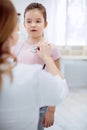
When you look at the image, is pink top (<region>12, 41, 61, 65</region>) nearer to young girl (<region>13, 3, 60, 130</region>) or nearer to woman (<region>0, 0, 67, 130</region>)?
young girl (<region>13, 3, 60, 130</region>)

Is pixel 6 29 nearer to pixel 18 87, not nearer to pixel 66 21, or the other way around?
pixel 18 87

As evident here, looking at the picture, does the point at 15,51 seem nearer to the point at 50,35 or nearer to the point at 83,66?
the point at 50,35

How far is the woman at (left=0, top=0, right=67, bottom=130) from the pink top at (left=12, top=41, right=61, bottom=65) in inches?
13.9

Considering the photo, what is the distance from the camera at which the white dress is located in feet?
2.31

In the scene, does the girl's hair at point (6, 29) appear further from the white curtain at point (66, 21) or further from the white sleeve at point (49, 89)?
the white curtain at point (66, 21)

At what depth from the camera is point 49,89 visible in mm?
751

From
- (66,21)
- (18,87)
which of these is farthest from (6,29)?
(66,21)

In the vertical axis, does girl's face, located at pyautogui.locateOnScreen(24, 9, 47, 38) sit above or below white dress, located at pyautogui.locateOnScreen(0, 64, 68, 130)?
above

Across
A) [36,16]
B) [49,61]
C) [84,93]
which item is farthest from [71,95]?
[49,61]

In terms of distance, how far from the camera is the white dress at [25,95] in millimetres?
705

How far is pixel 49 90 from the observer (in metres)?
0.75

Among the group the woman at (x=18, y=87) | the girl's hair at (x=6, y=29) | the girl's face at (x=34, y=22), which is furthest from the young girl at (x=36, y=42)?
the girl's hair at (x=6, y=29)

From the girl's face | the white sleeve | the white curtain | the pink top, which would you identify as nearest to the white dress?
the white sleeve

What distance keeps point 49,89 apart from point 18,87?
11 cm
